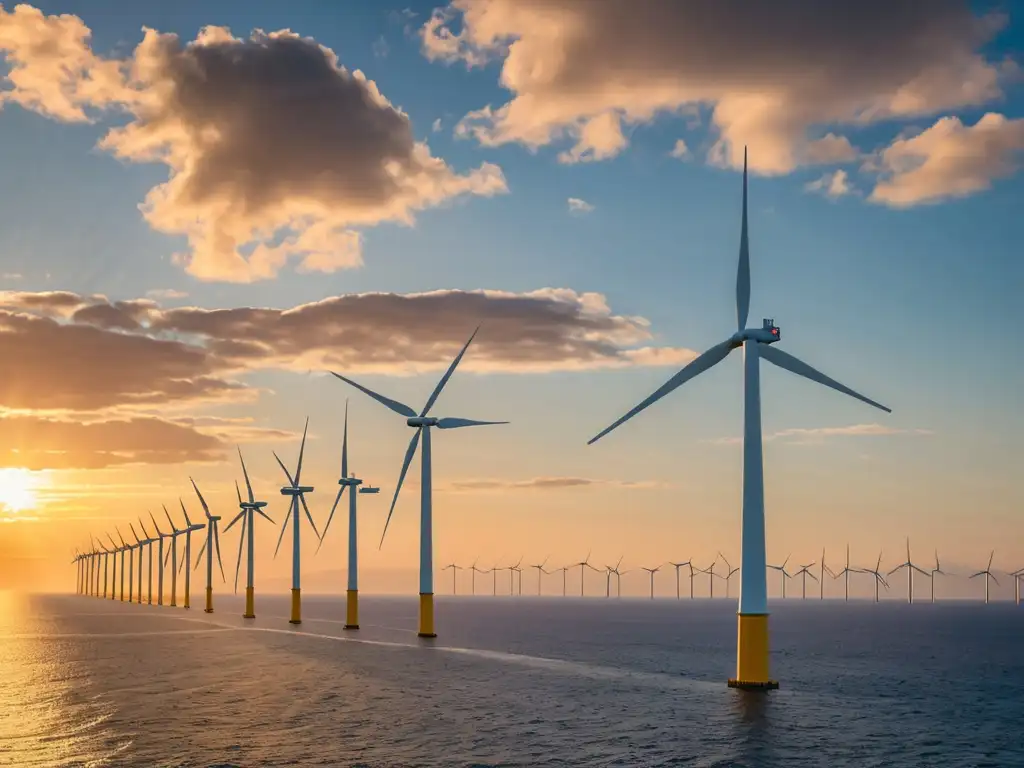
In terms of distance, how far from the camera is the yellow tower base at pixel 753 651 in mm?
64125

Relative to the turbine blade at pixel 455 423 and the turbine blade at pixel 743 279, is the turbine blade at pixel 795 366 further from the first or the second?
the turbine blade at pixel 455 423

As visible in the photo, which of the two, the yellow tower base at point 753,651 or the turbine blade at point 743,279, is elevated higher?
the turbine blade at point 743,279

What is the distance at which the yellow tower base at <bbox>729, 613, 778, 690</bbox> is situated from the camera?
6412cm

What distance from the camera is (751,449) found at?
209ft

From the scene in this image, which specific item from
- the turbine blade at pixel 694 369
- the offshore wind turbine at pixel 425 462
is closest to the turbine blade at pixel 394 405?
the offshore wind turbine at pixel 425 462

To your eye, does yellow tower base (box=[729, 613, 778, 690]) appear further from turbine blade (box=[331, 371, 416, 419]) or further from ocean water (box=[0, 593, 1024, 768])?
turbine blade (box=[331, 371, 416, 419])

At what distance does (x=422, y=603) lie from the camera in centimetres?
12031

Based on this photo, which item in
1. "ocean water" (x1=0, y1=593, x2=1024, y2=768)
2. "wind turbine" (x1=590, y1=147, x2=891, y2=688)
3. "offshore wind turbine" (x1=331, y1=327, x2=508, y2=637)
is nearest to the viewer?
"ocean water" (x1=0, y1=593, x2=1024, y2=768)

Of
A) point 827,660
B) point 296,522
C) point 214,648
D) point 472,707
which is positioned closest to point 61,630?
point 296,522

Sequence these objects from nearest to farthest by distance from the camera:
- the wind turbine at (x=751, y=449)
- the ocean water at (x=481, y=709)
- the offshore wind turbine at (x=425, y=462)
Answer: the ocean water at (x=481, y=709), the wind turbine at (x=751, y=449), the offshore wind turbine at (x=425, y=462)

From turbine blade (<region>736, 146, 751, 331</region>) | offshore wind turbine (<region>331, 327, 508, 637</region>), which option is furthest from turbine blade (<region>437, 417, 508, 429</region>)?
turbine blade (<region>736, 146, 751, 331</region>)

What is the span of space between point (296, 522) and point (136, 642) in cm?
3344

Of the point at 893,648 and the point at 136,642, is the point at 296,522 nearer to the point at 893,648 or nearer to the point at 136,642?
the point at 136,642

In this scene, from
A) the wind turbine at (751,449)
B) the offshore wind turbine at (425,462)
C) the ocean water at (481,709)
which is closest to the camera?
the ocean water at (481,709)
